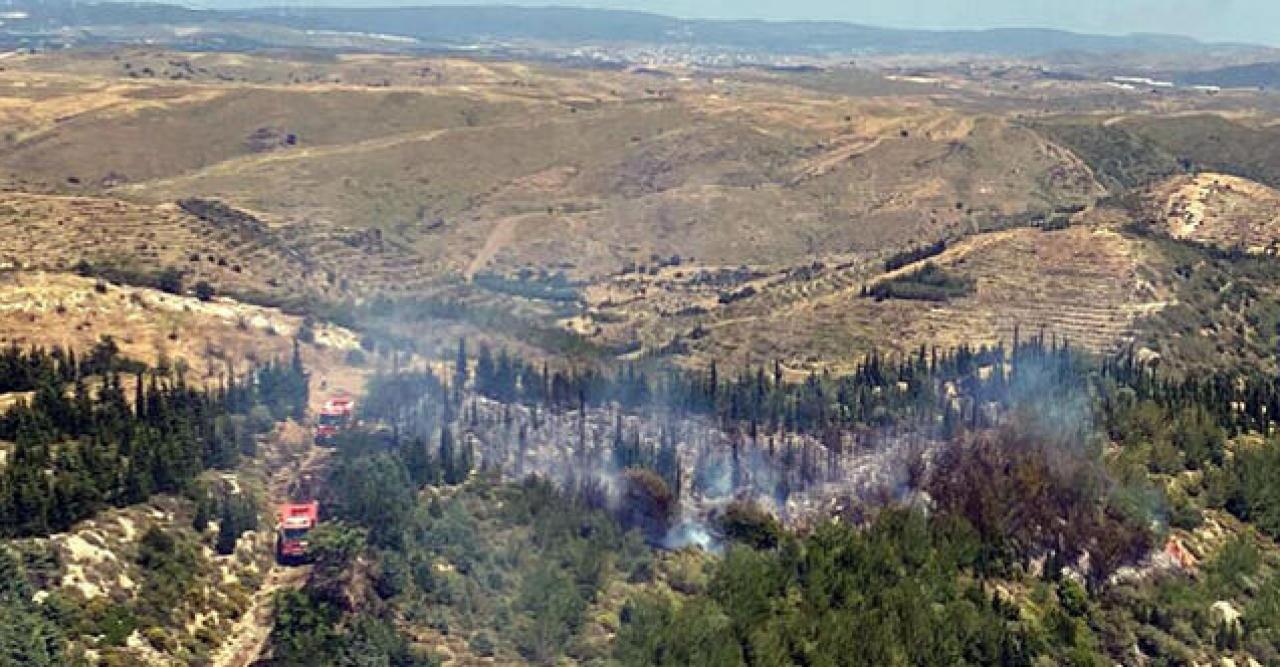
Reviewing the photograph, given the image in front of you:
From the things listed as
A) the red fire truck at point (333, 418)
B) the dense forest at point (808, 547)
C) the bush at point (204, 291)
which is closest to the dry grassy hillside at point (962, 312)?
the dense forest at point (808, 547)

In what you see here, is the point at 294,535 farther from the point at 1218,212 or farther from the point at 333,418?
the point at 1218,212

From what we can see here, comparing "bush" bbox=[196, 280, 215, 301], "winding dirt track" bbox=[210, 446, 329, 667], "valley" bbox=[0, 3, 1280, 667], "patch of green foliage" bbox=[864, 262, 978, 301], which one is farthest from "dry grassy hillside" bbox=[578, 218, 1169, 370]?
"winding dirt track" bbox=[210, 446, 329, 667]

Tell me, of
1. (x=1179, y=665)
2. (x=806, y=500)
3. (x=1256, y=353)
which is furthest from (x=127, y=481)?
(x=1256, y=353)

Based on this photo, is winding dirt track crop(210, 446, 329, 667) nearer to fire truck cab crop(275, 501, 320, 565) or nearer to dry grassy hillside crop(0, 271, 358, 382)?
fire truck cab crop(275, 501, 320, 565)

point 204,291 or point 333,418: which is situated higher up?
point 204,291

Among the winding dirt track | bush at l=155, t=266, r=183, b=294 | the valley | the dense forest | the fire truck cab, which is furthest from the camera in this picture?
bush at l=155, t=266, r=183, b=294

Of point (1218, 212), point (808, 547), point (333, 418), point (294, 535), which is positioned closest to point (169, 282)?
point (333, 418)
